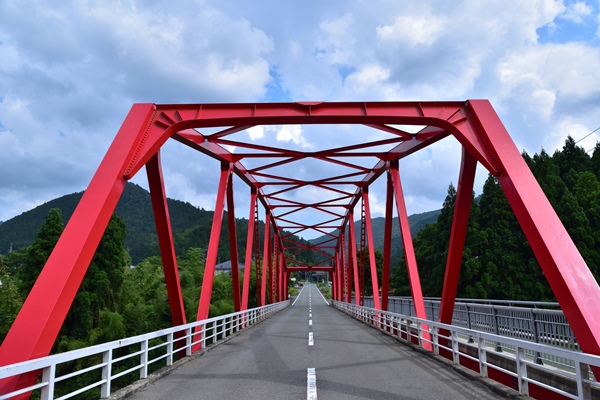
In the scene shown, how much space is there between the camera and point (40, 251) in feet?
104

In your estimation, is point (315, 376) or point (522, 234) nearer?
point (315, 376)

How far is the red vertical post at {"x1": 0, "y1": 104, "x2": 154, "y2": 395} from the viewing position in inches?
237

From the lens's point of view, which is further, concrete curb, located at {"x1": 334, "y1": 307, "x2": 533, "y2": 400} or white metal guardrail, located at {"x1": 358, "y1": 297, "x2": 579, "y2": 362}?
white metal guardrail, located at {"x1": 358, "y1": 297, "x2": 579, "y2": 362}

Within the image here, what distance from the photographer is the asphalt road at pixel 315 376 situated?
6.46 meters

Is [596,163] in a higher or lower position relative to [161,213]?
higher

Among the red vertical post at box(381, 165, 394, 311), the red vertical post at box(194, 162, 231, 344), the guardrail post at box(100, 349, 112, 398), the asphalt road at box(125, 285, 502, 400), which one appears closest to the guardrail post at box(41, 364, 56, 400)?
the guardrail post at box(100, 349, 112, 398)

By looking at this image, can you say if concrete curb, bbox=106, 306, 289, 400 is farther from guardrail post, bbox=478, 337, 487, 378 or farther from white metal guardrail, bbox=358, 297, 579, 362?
white metal guardrail, bbox=358, 297, 579, 362

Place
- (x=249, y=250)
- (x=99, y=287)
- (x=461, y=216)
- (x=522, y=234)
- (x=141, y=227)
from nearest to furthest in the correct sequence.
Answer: (x=461, y=216) → (x=249, y=250) → (x=99, y=287) → (x=522, y=234) → (x=141, y=227)

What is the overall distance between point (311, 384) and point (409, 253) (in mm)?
8144

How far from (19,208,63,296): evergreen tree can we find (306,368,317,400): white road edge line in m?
29.5

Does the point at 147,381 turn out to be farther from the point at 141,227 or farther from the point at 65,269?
the point at 141,227

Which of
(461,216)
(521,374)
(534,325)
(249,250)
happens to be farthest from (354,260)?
(521,374)

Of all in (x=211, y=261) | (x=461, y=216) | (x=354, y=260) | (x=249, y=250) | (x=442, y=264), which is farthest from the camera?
(x=442, y=264)

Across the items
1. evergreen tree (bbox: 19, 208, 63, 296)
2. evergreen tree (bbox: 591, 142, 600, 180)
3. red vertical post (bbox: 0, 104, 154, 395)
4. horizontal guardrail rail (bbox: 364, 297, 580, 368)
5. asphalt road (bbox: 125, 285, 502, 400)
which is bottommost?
asphalt road (bbox: 125, 285, 502, 400)
